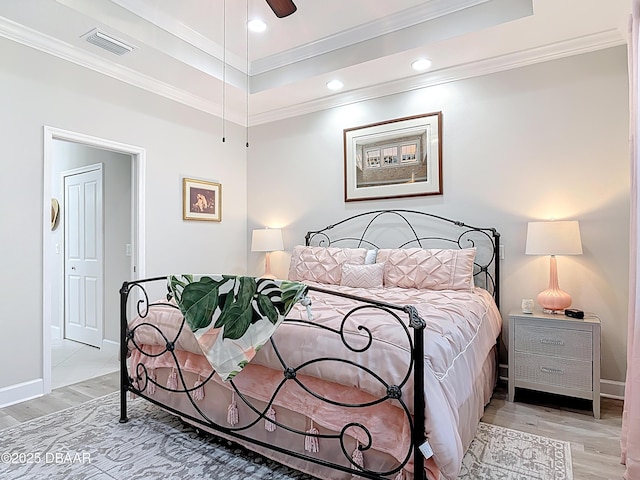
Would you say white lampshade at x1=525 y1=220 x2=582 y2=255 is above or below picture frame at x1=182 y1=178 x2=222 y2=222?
below

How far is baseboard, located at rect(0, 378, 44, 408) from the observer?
279 centimetres

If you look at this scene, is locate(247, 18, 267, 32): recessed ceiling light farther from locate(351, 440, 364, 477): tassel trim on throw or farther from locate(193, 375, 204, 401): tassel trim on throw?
locate(351, 440, 364, 477): tassel trim on throw

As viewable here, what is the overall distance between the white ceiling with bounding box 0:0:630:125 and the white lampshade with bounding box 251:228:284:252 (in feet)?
5.04

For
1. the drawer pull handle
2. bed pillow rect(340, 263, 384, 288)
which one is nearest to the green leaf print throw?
bed pillow rect(340, 263, 384, 288)

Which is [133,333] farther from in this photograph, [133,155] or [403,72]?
[403,72]

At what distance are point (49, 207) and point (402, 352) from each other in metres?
3.06

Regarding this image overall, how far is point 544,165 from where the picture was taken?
124 inches

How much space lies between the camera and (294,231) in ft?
15.0

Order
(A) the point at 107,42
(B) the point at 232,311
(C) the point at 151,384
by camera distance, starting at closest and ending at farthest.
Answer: (B) the point at 232,311 < (C) the point at 151,384 < (A) the point at 107,42

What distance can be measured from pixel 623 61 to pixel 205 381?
12.3 ft

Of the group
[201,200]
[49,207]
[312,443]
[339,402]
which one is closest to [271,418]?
[312,443]

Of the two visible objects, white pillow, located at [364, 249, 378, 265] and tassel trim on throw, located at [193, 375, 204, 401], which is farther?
white pillow, located at [364, 249, 378, 265]

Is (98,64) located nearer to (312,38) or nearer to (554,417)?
(312,38)

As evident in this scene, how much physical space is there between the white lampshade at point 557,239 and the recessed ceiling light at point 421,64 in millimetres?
1702
